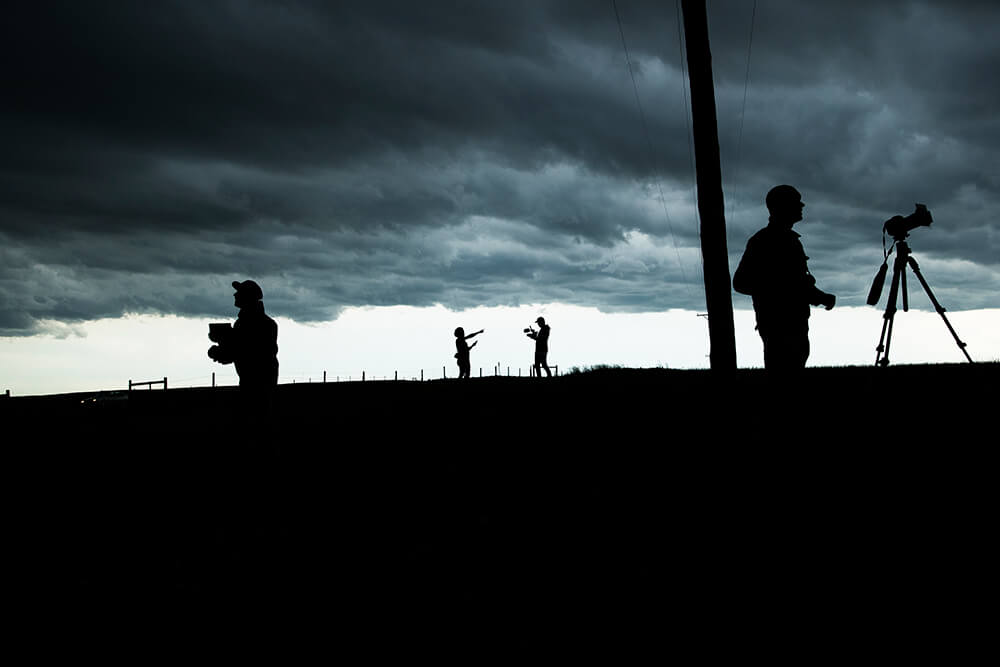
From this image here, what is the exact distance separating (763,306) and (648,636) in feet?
14.5

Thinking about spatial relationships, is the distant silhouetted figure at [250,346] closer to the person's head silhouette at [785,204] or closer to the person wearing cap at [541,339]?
the person's head silhouette at [785,204]

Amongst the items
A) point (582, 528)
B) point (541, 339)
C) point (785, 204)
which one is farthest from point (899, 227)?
point (541, 339)

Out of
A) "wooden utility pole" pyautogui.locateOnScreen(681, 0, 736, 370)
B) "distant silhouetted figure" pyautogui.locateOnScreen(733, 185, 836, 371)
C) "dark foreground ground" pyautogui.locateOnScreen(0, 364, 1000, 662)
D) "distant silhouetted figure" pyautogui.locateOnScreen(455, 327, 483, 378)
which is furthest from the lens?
"distant silhouetted figure" pyautogui.locateOnScreen(455, 327, 483, 378)

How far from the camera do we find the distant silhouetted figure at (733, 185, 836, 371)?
6.78 metres

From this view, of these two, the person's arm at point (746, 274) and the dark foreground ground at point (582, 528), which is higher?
the person's arm at point (746, 274)

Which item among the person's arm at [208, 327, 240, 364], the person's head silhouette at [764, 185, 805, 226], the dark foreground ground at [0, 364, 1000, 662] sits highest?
the person's head silhouette at [764, 185, 805, 226]

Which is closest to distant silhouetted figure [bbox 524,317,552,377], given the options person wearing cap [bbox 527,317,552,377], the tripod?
person wearing cap [bbox 527,317,552,377]

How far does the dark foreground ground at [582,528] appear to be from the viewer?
3512 millimetres

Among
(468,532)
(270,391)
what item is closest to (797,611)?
(468,532)

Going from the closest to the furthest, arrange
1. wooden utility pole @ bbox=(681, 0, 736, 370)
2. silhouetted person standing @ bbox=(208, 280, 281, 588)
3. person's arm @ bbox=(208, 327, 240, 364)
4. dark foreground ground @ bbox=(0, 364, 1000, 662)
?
dark foreground ground @ bbox=(0, 364, 1000, 662) < wooden utility pole @ bbox=(681, 0, 736, 370) < silhouetted person standing @ bbox=(208, 280, 281, 588) < person's arm @ bbox=(208, 327, 240, 364)

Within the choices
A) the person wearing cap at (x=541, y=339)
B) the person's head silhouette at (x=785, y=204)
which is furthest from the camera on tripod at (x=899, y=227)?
the person wearing cap at (x=541, y=339)

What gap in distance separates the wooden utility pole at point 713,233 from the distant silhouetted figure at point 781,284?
12.6 inches

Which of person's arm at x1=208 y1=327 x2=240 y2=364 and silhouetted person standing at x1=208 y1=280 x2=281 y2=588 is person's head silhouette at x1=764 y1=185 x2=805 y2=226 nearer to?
silhouetted person standing at x1=208 y1=280 x2=281 y2=588

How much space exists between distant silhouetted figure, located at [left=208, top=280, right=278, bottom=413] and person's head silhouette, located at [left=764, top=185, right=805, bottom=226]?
5.86 metres
